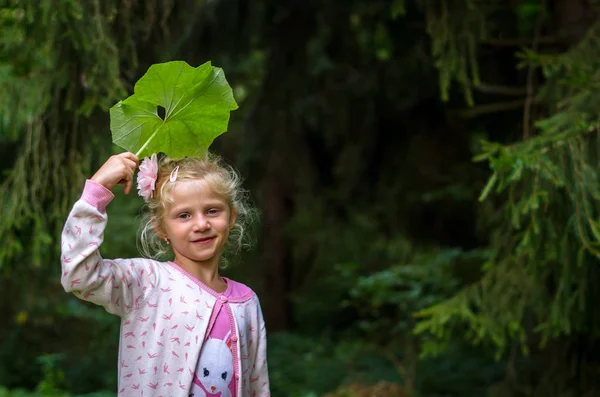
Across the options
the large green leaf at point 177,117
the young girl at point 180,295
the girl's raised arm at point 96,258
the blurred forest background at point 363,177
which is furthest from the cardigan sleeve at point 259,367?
the blurred forest background at point 363,177

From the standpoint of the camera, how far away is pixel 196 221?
2398mm

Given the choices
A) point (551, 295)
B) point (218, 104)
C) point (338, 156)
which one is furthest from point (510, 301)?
point (338, 156)

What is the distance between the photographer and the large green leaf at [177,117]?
2.42 metres

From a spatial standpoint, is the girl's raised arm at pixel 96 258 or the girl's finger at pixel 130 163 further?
the girl's finger at pixel 130 163

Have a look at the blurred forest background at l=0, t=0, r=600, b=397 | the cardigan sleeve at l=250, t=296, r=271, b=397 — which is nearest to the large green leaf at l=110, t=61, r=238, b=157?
the cardigan sleeve at l=250, t=296, r=271, b=397

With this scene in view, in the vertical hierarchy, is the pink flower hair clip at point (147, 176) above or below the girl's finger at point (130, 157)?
below

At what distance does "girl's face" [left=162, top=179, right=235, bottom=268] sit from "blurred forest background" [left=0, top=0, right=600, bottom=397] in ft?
4.29

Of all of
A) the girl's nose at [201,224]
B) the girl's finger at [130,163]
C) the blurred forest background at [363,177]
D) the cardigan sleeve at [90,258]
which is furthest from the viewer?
the blurred forest background at [363,177]

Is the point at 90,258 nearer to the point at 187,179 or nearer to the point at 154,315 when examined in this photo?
the point at 154,315

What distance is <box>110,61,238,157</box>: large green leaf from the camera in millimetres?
2420

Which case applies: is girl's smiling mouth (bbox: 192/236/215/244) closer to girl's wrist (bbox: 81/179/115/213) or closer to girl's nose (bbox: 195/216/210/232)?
girl's nose (bbox: 195/216/210/232)

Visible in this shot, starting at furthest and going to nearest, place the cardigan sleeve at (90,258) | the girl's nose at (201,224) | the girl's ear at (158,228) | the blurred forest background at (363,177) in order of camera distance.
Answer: the blurred forest background at (363,177) < the girl's ear at (158,228) < the girl's nose at (201,224) < the cardigan sleeve at (90,258)

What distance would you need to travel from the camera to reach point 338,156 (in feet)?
23.7

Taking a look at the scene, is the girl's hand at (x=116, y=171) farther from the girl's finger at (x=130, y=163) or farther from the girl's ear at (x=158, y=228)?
the girl's ear at (x=158, y=228)
